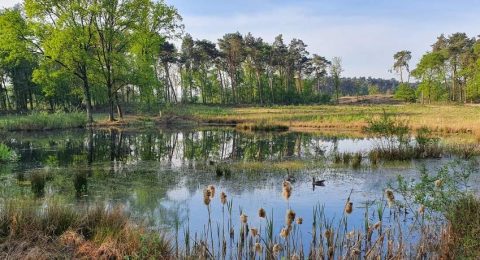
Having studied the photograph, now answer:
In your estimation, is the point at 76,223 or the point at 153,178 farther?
the point at 153,178

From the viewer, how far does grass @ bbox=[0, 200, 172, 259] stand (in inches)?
235

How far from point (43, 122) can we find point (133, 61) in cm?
996

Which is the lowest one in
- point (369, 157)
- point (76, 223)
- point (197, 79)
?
point (369, 157)

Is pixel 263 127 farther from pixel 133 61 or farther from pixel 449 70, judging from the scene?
pixel 449 70

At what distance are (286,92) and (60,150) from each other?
61840 mm

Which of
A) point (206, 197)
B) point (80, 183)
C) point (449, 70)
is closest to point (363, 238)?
point (206, 197)

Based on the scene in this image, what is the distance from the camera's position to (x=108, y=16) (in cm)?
3941

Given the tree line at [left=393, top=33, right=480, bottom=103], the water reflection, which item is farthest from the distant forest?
the water reflection

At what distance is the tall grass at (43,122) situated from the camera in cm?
3516

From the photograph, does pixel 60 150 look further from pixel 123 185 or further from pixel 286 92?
pixel 286 92

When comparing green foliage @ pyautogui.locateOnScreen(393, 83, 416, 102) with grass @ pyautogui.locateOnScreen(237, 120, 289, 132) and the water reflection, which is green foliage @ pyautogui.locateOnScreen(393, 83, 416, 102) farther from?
the water reflection

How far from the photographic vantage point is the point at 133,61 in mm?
41562

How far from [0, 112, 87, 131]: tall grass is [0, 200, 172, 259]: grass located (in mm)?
31024

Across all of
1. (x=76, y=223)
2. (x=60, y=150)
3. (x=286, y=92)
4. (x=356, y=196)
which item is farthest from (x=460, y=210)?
(x=286, y=92)
